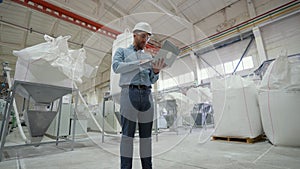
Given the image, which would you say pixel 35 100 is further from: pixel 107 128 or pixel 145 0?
pixel 145 0

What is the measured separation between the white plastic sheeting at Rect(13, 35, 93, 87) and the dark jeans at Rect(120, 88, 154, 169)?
1108mm

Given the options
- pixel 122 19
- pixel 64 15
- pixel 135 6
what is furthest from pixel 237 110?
pixel 135 6

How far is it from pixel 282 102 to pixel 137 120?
1643mm

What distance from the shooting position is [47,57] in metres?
1.47

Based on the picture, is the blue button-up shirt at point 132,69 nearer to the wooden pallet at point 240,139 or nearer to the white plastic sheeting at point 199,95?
the wooden pallet at point 240,139

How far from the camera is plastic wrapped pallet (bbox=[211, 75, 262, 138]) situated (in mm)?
1823

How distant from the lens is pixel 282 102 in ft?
5.05

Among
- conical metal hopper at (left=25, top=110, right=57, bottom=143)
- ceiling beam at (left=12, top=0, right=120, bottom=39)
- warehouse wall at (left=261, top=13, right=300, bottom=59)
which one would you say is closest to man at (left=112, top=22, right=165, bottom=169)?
conical metal hopper at (left=25, top=110, right=57, bottom=143)

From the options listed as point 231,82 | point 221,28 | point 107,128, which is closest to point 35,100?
point 107,128

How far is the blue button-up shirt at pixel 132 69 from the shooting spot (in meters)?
0.82

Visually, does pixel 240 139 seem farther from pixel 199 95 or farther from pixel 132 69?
pixel 132 69

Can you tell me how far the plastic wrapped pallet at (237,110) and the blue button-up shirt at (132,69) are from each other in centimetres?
149

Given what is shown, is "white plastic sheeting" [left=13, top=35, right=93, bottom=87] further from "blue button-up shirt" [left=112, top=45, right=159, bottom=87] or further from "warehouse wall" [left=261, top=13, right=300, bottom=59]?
"warehouse wall" [left=261, top=13, right=300, bottom=59]

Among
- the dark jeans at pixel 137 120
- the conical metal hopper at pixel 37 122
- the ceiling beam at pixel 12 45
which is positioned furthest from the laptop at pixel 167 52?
the ceiling beam at pixel 12 45
